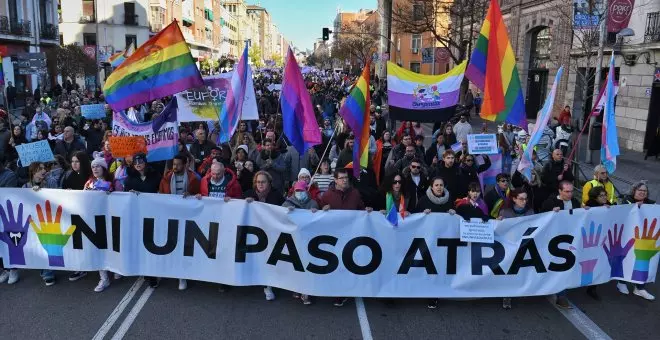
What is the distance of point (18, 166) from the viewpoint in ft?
30.6

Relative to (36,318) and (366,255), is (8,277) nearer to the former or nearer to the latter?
(36,318)

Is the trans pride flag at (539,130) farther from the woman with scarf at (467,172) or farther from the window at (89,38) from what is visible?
the window at (89,38)

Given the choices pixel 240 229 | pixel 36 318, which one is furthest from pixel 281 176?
pixel 36 318

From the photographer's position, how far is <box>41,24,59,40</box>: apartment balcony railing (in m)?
37.0

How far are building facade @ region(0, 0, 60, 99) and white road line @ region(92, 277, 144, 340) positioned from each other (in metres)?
26.4

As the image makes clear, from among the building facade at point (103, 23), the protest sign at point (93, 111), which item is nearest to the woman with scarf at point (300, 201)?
the protest sign at point (93, 111)

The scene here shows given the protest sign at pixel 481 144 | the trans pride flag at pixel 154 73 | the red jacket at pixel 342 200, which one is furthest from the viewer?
the protest sign at pixel 481 144

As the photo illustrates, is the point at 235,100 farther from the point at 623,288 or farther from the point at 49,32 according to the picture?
the point at 49,32

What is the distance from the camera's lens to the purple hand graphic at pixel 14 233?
6219 millimetres

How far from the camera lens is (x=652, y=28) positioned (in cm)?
1691

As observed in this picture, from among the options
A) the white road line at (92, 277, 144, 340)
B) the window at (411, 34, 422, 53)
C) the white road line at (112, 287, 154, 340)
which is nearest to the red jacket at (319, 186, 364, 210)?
the white road line at (112, 287, 154, 340)

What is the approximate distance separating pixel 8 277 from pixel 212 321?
290 cm

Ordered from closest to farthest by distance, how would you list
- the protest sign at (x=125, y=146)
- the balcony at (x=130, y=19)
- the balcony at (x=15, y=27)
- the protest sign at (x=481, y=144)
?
the protest sign at (x=125, y=146) → the protest sign at (x=481, y=144) → the balcony at (x=15, y=27) → the balcony at (x=130, y=19)

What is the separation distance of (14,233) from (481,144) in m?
6.45
